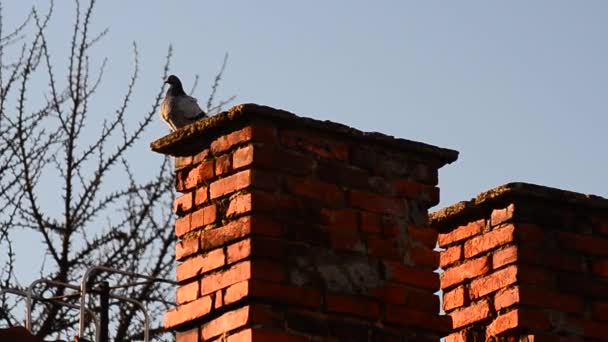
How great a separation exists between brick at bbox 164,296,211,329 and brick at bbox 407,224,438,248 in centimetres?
81

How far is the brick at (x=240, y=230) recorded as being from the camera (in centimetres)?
653

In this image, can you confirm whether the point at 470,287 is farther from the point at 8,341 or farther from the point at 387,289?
the point at 8,341

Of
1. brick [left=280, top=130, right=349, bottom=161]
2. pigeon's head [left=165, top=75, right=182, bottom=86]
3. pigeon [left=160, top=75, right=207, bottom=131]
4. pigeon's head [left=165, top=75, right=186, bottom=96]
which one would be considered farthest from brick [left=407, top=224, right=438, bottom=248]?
pigeon's head [left=165, top=75, right=182, bottom=86]

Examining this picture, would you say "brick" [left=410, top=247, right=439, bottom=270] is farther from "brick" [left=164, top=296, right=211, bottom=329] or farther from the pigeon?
the pigeon

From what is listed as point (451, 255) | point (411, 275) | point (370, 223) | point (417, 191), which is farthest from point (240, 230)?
point (451, 255)

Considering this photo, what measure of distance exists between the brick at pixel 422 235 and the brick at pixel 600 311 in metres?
0.82

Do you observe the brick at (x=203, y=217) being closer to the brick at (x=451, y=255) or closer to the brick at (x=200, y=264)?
the brick at (x=200, y=264)

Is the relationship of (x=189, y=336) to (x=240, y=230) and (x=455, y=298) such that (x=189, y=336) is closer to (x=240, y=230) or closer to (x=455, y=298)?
(x=240, y=230)

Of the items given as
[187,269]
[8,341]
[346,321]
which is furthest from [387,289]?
[8,341]

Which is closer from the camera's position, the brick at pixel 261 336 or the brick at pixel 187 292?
the brick at pixel 261 336

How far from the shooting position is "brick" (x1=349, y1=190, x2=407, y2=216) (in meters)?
6.84

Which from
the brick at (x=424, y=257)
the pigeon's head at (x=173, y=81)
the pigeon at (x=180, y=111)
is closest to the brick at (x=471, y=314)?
the brick at (x=424, y=257)

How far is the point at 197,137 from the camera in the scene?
6945mm

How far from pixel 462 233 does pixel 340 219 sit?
1.22 m
